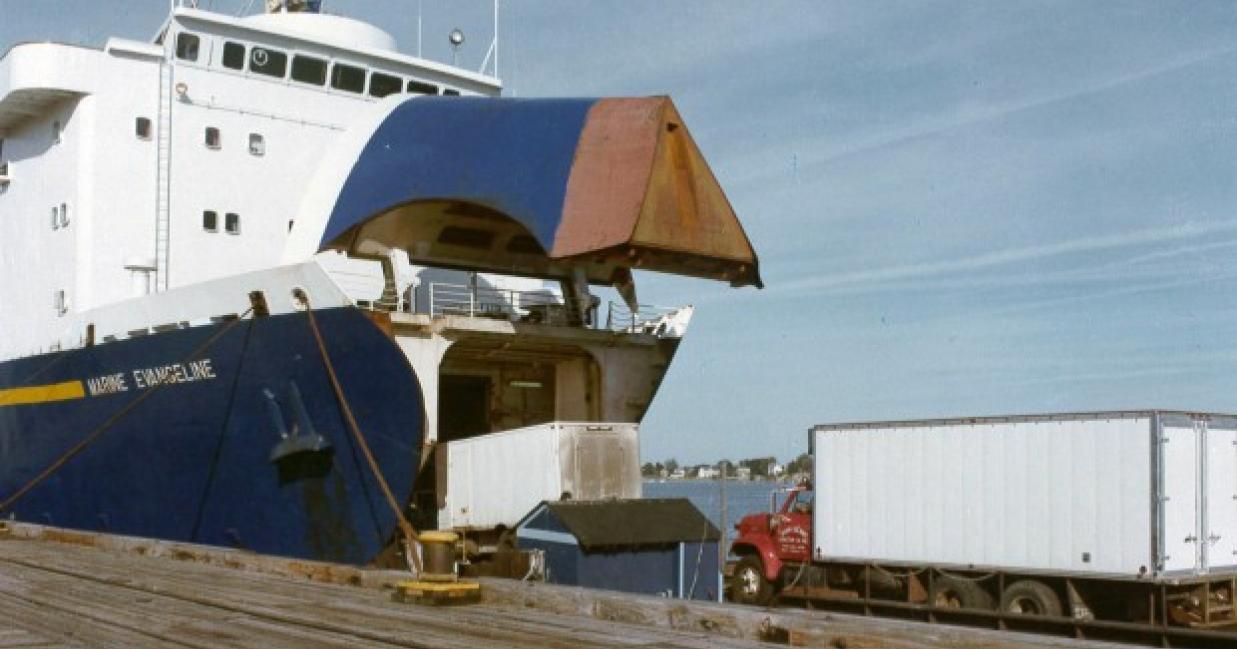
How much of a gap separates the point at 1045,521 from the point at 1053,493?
39cm

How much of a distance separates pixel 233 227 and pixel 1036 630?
15.1m

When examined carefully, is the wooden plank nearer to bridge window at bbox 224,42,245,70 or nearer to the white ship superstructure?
the white ship superstructure

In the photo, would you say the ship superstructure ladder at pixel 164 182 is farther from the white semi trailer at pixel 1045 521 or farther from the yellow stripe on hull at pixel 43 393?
the white semi trailer at pixel 1045 521

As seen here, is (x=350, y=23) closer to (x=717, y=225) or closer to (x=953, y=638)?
(x=717, y=225)

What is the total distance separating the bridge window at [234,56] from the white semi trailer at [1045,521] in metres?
12.9

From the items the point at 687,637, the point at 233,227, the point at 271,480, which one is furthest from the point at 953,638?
the point at 233,227

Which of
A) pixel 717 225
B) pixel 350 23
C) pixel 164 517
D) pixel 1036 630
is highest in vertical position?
pixel 350 23

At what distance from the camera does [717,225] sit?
669 inches

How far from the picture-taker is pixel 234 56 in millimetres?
22984

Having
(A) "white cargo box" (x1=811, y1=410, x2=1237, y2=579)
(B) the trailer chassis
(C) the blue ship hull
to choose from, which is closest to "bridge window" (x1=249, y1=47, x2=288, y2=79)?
(C) the blue ship hull

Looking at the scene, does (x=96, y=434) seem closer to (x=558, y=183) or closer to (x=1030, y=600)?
(x=558, y=183)

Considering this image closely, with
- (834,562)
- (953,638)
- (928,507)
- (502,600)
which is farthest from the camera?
(834,562)

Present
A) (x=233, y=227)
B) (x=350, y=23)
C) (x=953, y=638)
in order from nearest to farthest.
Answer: (x=953, y=638) < (x=233, y=227) < (x=350, y=23)

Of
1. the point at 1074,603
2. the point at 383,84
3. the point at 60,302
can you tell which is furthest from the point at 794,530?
the point at 60,302
